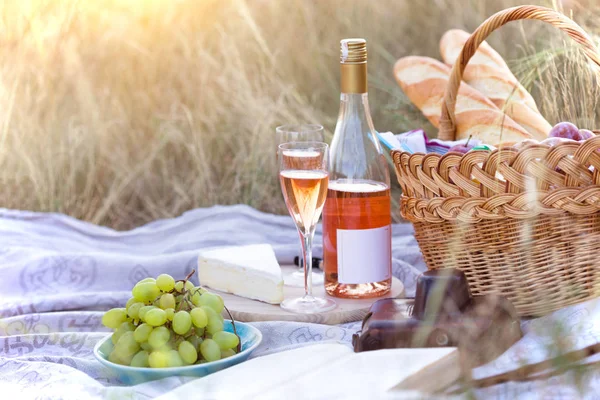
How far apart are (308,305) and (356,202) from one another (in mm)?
201

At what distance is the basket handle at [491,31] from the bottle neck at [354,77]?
0.27m

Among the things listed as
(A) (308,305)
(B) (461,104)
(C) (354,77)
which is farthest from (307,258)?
(B) (461,104)

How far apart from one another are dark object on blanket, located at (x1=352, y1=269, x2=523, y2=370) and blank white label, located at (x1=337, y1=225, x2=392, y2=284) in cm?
21

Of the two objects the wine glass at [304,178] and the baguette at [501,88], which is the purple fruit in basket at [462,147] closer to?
the wine glass at [304,178]

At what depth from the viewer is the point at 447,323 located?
111cm

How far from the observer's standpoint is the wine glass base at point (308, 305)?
4.60ft

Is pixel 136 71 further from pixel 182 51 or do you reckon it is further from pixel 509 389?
pixel 509 389

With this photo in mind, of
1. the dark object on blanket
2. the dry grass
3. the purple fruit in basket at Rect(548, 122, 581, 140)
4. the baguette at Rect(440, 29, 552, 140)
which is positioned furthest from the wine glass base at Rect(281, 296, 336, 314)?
the dry grass

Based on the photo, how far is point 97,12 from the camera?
2.87 metres

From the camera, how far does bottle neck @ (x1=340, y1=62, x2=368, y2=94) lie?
1.39 metres

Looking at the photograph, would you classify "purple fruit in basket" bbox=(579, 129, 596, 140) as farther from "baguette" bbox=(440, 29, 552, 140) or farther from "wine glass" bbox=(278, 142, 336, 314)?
"baguette" bbox=(440, 29, 552, 140)

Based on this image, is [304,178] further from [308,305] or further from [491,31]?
[491,31]

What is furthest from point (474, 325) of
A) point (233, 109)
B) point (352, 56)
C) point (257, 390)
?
point (233, 109)

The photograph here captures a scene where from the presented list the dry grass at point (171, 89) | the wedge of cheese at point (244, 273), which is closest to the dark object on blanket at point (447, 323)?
the wedge of cheese at point (244, 273)
